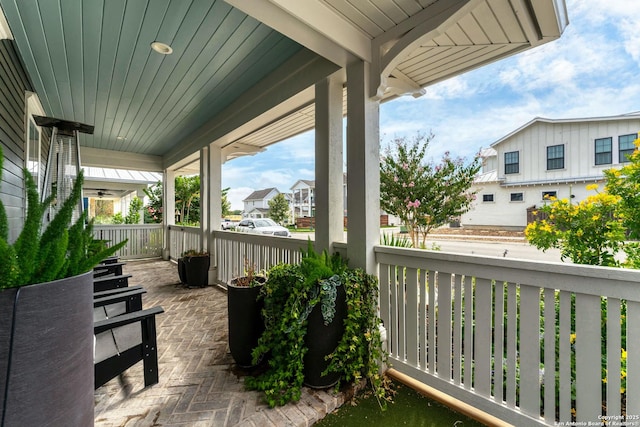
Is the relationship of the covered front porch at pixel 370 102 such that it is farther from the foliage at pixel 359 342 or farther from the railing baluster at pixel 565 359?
the foliage at pixel 359 342

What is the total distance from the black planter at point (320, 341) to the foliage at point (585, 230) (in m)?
1.83

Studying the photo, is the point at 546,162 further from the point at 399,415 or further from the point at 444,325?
the point at 399,415

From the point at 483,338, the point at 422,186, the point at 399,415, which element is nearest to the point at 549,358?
the point at 483,338

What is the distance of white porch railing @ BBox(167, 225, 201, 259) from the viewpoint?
20.2 feet

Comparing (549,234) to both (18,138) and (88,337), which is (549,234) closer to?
(88,337)

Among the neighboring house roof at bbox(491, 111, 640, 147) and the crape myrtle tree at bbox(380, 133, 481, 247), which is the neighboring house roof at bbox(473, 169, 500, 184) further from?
the neighboring house roof at bbox(491, 111, 640, 147)

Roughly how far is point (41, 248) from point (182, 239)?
641cm

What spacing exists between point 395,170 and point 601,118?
2.02m

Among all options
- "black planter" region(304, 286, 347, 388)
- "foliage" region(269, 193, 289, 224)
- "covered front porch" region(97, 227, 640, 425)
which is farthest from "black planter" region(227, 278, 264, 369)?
"foliage" region(269, 193, 289, 224)

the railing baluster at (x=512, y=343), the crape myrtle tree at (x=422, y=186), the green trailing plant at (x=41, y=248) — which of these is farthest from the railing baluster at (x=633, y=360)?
the crape myrtle tree at (x=422, y=186)

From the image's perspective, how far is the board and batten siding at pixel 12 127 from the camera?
2562 mm

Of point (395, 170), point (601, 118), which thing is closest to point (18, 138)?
point (395, 170)

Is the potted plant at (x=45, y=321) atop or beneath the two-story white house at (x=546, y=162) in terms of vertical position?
beneath

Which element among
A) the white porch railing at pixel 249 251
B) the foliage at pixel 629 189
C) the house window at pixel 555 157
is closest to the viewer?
the foliage at pixel 629 189
